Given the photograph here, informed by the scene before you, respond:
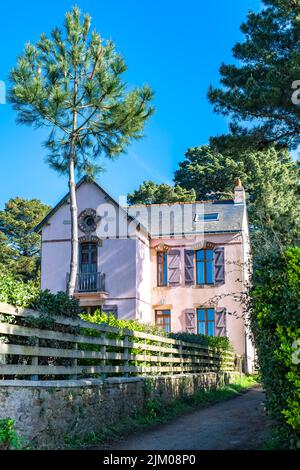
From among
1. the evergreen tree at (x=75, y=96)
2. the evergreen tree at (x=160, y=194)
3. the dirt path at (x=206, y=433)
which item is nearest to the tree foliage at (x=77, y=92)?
the evergreen tree at (x=75, y=96)

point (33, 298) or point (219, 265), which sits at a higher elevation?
point (219, 265)

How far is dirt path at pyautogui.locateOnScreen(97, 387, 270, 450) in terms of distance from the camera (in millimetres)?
7100

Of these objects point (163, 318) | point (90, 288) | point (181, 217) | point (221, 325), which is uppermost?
point (181, 217)

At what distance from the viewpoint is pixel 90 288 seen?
25172 mm

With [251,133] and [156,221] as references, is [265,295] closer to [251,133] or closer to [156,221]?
[251,133]

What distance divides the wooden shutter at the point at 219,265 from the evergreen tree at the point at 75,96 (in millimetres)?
7452

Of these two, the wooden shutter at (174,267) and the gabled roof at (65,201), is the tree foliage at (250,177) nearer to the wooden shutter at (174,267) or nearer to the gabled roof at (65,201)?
the wooden shutter at (174,267)

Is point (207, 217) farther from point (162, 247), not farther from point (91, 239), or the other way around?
point (91, 239)

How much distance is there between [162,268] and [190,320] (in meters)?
3.05

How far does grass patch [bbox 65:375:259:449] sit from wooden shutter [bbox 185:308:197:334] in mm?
8576

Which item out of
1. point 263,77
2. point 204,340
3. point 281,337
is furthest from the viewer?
point 204,340

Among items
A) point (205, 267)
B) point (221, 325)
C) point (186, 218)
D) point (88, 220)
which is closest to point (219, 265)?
point (205, 267)

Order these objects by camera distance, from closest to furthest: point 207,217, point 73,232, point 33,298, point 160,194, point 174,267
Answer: point 33,298, point 73,232, point 174,267, point 207,217, point 160,194
